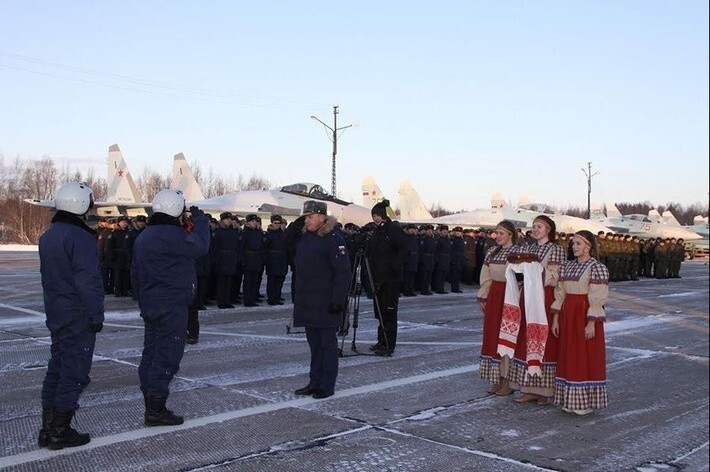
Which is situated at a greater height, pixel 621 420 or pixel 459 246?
pixel 459 246

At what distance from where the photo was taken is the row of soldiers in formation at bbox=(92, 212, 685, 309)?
15.1 metres

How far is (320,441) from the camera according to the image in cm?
568

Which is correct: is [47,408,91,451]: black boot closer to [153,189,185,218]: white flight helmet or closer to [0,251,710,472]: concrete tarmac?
[0,251,710,472]: concrete tarmac

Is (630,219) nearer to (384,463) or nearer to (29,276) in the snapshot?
(29,276)

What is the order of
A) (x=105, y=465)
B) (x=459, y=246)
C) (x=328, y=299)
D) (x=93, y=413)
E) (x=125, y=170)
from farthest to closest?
(x=125, y=170), (x=459, y=246), (x=328, y=299), (x=93, y=413), (x=105, y=465)

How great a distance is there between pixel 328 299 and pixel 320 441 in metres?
1.85

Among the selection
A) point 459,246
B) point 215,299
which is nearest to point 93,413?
point 215,299

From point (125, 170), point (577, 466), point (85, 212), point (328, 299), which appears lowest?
point (577, 466)

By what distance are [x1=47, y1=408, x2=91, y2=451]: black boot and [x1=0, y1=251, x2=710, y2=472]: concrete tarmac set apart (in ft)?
0.28

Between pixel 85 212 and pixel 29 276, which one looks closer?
pixel 85 212

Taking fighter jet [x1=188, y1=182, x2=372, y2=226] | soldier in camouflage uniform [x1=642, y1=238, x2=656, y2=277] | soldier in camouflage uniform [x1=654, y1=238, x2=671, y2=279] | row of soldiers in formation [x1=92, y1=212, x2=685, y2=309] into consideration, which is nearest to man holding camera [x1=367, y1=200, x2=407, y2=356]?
row of soldiers in formation [x1=92, y1=212, x2=685, y2=309]

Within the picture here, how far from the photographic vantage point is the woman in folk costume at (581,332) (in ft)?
22.0

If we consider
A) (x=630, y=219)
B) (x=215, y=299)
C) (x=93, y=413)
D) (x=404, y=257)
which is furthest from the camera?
(x=630, y=219)

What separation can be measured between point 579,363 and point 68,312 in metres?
4.52
